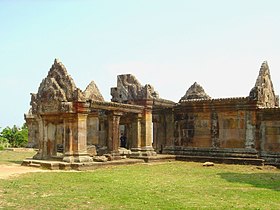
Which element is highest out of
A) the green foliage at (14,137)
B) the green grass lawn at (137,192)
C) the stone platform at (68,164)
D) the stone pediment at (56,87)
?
the stone pediment at (56,87)

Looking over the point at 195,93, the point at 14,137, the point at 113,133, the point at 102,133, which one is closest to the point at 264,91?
the point at 195,93

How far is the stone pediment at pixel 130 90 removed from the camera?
23.3 meters

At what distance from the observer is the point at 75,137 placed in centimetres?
1881

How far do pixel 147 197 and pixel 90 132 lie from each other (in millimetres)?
20073

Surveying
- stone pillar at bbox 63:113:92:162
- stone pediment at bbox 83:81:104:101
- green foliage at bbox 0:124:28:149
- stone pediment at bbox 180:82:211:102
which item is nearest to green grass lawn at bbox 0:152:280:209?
stone pillar at bbox 63:113:92:162

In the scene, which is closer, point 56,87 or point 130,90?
point 56,87

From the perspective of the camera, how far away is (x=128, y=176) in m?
15.1

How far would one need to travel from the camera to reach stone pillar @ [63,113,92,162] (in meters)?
18.6

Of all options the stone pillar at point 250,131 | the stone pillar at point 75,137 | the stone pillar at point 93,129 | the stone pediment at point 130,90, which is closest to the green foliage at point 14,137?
the stone pillar at point 93,129

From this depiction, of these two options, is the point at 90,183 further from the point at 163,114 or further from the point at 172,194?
the point at 163,114

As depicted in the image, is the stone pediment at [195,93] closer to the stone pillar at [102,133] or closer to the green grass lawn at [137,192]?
the stone pillar at [102,133]

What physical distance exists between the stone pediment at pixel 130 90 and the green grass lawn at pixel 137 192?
875 cm

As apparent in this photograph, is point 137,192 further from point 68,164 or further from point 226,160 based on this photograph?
point 226,160

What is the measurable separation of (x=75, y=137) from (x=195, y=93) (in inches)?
458
